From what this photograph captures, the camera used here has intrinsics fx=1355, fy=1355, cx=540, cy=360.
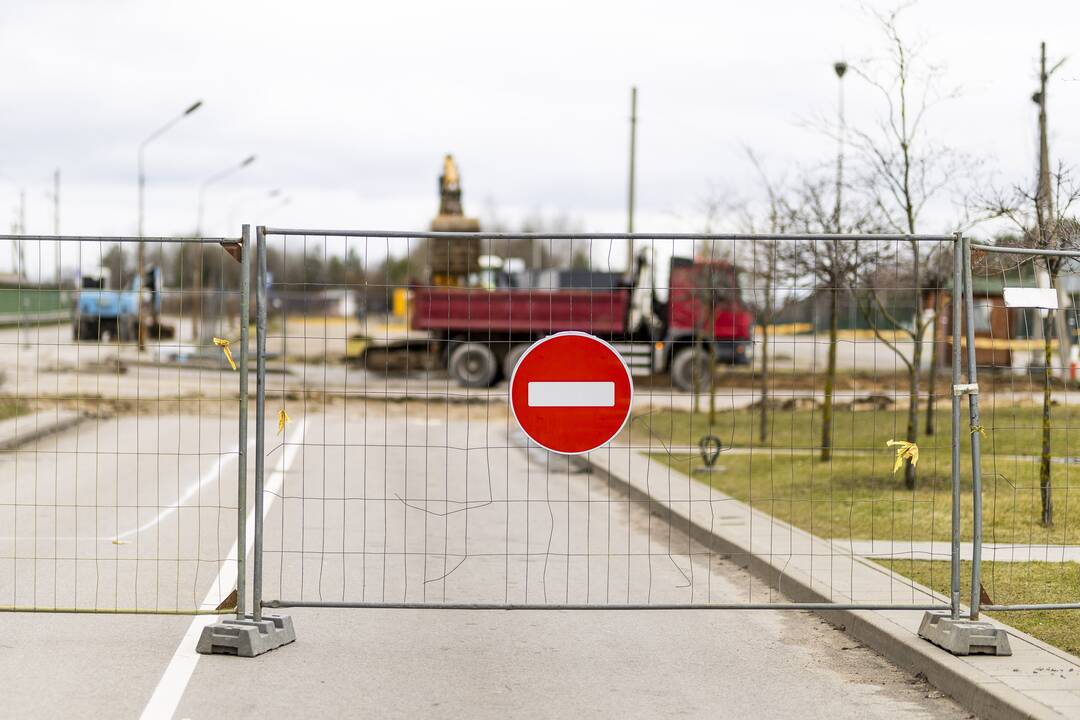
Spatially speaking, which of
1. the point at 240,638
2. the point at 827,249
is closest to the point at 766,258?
the point at 827,249

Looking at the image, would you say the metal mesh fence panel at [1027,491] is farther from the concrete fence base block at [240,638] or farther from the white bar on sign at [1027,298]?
the concrete fence base block at [240,638]

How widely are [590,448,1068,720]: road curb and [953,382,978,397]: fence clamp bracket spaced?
1243 mm

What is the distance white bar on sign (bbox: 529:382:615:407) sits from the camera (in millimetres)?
7219

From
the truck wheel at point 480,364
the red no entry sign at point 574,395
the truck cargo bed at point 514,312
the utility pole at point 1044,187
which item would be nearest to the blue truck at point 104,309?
the red no entry sign at point 574,395

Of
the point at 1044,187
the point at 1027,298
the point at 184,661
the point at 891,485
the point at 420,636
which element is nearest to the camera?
the point at 184,661

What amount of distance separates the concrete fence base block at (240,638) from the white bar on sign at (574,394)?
5.85 feet

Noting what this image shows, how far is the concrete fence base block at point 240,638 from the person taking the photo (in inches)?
263

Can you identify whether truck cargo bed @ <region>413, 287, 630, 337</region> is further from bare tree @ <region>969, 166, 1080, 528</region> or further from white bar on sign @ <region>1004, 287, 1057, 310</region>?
white bar on sign @ <region>1004, 287, 1057, 310</region>

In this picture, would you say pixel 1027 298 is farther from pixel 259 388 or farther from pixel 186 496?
pixel 186 496

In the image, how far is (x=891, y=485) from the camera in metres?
13.9

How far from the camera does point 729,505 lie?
42.0ft

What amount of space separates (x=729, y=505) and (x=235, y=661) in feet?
23.0

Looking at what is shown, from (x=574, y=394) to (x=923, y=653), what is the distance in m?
2.19

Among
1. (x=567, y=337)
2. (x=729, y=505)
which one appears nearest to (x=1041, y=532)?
(x=729, y=505)
